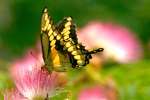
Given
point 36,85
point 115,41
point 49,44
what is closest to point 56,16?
point 115,41

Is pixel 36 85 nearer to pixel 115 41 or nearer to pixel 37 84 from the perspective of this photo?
pixel 37 84

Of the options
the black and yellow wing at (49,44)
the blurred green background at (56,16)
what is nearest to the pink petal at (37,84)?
the black and yellow wing at (49,44)

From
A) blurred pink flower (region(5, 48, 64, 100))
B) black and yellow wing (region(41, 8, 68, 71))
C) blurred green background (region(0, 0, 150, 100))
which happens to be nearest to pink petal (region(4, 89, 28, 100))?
blurred pink flower (region(5, 48, 64, 100))

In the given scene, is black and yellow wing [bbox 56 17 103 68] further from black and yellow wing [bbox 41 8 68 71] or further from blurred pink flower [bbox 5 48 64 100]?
blurred pink flower [bbox 5 48 64 100]

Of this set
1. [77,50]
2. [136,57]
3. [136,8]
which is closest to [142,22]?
[136,8]

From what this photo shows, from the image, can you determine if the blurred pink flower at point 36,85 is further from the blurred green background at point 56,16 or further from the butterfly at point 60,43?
the blurred green background at point 56,16

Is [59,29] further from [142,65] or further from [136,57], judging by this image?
[136,57]
